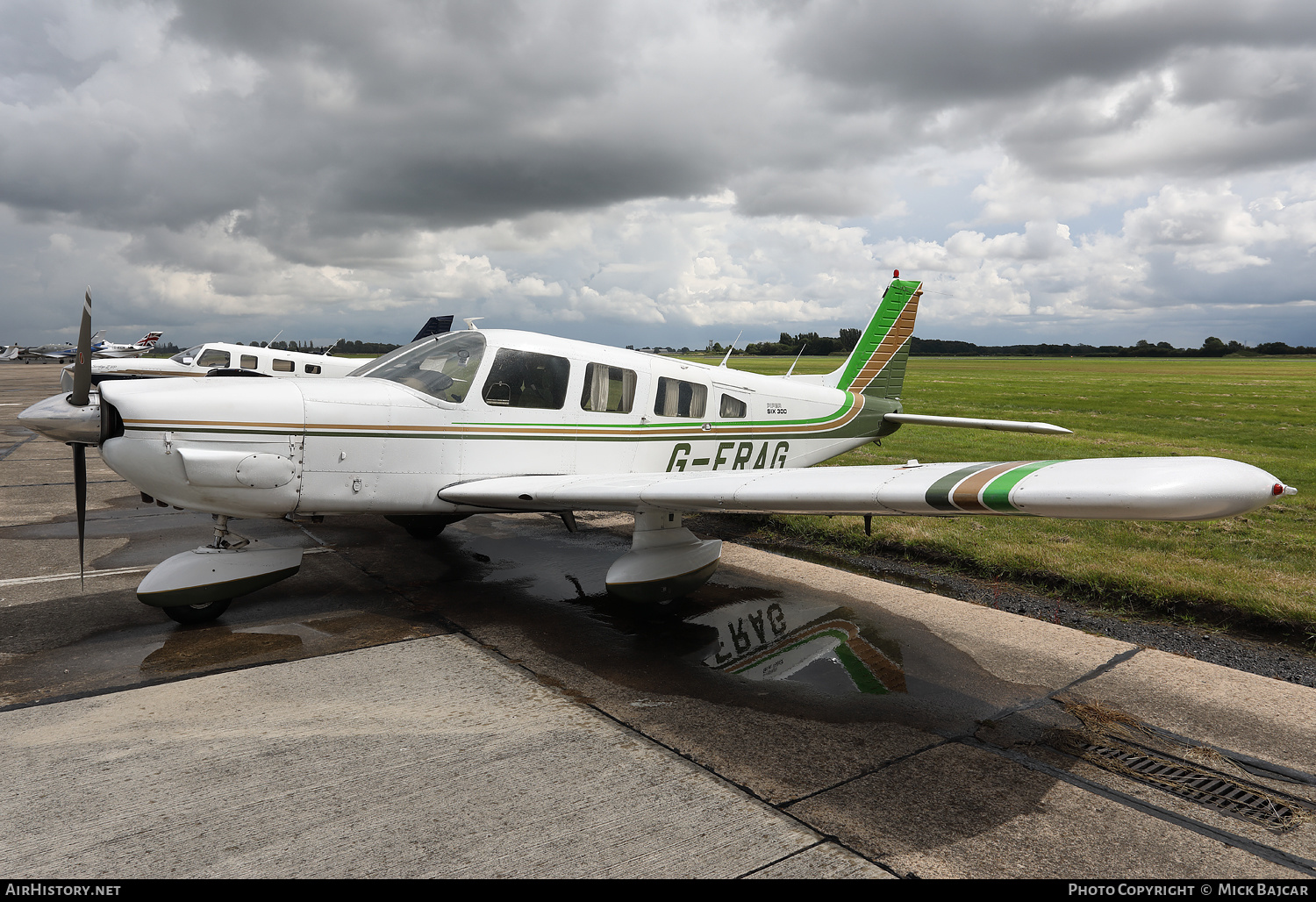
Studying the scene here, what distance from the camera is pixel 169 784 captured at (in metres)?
3.35

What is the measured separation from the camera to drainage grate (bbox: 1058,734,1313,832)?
10.5 ft

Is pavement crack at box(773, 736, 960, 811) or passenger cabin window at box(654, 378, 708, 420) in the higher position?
passenger cabin window at box(654, 378, 708, 420)

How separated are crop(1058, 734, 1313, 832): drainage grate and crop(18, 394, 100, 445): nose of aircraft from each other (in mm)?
6487

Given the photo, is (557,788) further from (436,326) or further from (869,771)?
(436,326)

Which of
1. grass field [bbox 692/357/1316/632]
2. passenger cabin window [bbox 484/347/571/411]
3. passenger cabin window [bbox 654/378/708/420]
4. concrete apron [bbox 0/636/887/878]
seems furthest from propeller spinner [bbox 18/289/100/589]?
grass field [bbox 692/357/1316/632]

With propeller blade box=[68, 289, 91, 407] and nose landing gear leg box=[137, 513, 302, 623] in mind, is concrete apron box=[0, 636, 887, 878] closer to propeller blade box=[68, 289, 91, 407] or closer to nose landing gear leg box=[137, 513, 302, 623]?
nose landing gear leg box=[137, 513, 302, 623]

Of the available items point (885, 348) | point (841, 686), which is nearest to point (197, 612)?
point (841, 686)

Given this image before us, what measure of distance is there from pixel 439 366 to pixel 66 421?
263cm

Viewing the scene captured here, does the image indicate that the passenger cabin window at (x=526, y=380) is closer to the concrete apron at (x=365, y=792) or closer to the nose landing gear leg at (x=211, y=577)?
the nose landing gear leg at (x=211, y=577)

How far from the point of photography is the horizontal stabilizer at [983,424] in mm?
7770

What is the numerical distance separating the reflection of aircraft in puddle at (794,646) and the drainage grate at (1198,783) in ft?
3.63

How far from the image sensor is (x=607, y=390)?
23.1 feet
